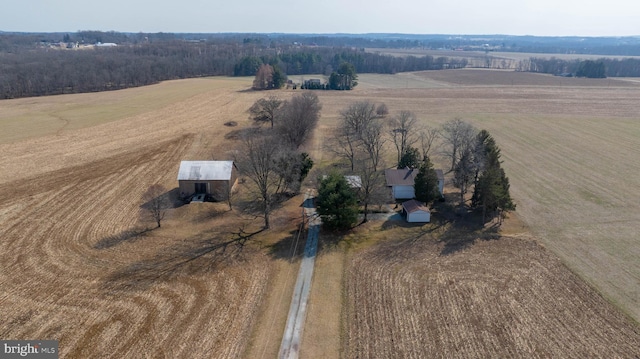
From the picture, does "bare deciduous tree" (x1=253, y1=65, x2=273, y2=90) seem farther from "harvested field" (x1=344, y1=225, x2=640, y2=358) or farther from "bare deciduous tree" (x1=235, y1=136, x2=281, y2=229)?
"harvested field" (x1=344, y1=225, x2=640, y2=358)

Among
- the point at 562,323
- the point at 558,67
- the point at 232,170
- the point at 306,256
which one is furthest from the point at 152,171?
the point at 558,67

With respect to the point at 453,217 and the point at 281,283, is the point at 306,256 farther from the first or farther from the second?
the point at 453,217

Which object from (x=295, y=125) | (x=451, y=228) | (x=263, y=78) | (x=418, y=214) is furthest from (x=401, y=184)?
(x=263, y=78)

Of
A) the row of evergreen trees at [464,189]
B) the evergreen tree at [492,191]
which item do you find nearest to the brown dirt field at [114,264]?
the row of evergreen trees at [464,189]

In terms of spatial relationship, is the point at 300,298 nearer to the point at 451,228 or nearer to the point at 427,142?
the point at 451,228

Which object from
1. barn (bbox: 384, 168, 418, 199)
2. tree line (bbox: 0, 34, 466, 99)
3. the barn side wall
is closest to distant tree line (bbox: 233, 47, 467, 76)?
tree line (bbox: 0, 34, 466, 99)

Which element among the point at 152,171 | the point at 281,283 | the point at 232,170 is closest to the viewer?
the point at 281,283

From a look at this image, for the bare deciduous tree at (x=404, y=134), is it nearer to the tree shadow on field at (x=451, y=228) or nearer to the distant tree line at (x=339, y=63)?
the tree shadow on field at (x=451, y=228)
